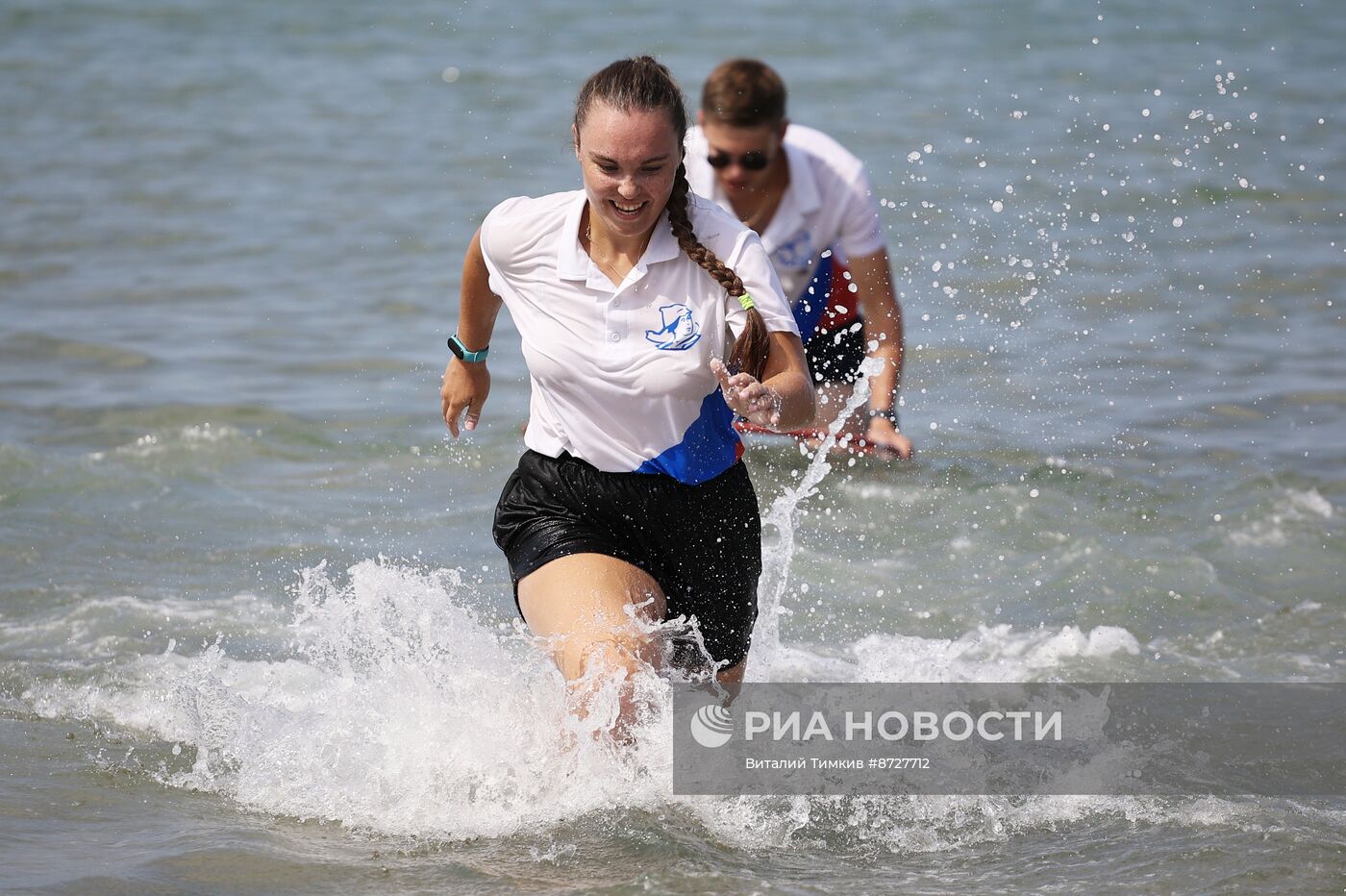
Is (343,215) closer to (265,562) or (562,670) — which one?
(265,562)

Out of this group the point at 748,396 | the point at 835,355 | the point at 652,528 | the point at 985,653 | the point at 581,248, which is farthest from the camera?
the point at 835,355

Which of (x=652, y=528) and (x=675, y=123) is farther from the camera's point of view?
(x=652, y=528)

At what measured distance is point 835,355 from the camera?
295 inches

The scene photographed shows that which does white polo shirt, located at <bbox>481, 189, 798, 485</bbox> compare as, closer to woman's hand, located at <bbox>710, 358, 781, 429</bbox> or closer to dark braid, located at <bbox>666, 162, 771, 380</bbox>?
dark braid, located at <bbox>666, 162, 771, 380</bbox>

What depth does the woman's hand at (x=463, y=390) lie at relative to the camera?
469 cm

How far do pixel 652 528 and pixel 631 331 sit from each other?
1.78 feet

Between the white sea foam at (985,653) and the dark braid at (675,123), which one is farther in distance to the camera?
the white sea foam at (985,653)

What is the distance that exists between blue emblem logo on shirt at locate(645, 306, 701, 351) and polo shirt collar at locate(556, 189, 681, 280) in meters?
0.13

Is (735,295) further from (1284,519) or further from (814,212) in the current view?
(1284,519)

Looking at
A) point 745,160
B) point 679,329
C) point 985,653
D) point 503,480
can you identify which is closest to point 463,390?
point 679,329

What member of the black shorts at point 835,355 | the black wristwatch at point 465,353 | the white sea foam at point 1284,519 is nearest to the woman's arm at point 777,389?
the black wristwatch at point 465,353

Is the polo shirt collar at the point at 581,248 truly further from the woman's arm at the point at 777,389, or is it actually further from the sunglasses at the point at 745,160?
the sunglasses at the point at 745,160

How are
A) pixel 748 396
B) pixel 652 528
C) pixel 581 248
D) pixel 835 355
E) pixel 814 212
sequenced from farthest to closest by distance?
pixel 835 355, pixel 814 212, pixel 652 528, pixel 581 248, pixel 748 396

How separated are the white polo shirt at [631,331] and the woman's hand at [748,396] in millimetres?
267
